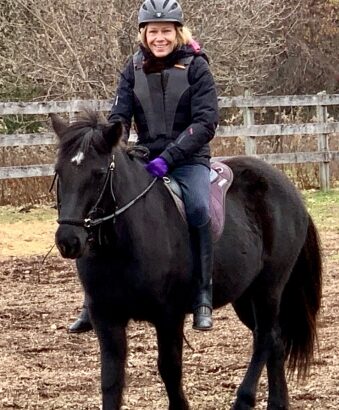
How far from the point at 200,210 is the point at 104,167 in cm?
78

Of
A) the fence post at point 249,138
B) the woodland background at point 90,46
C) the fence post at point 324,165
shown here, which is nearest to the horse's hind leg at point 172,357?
the fence post at point 249,138

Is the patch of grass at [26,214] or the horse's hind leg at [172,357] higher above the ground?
the horse's hind leg at [172,357]

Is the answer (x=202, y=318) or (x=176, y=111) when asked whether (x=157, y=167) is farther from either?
(x=202, y=318)

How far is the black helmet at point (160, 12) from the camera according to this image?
4.96 m

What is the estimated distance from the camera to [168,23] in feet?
16.4

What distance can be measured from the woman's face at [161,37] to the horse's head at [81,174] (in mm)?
687

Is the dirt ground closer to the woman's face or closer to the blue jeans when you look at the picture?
the blue jeans

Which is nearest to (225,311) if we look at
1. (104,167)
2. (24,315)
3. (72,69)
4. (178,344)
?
(24,315)

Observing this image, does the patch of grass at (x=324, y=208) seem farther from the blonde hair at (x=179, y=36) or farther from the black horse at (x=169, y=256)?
the blonde hair at (x=179, y=36)

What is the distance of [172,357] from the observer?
5.04 metres

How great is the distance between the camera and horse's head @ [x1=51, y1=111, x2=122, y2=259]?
4148mm

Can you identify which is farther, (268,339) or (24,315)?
(24,315)

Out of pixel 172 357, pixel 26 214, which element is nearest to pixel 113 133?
pixel 172 357

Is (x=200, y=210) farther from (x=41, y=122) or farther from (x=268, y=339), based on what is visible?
(x=41, y=122)
